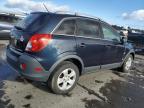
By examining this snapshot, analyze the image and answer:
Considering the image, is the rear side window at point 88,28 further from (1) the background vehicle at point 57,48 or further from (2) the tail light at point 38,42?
(2) the tail light at point 38,42

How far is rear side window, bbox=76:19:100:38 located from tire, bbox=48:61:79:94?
0.83m

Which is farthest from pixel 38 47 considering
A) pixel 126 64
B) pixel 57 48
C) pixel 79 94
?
pixel 126 64

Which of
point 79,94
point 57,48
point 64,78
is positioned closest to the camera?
point 57,48

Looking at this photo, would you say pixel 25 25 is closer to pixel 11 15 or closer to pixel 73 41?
pixel 73 41

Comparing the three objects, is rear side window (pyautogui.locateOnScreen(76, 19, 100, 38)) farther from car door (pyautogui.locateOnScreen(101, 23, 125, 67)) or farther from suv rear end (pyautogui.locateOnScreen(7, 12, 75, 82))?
suv rear end (pyautogui.locateOnScreen(7, 12, 75, 82))

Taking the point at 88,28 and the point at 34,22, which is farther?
the point at 88,28

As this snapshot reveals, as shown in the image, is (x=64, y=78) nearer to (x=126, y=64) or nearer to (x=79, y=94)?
(x=79, y=94)

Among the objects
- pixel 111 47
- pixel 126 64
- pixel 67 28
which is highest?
pixel 67 28

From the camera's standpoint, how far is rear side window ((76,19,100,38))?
5.01 meters

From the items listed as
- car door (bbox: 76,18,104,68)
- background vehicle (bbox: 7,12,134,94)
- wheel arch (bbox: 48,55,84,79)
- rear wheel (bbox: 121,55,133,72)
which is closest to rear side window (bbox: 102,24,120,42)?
background vehicle (bbox: 7,12,134,94)

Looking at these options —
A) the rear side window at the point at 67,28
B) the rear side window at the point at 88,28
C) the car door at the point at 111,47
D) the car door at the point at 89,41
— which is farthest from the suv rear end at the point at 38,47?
the car door at the point at 111,47

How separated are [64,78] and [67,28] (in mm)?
1138

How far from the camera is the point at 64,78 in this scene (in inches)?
188

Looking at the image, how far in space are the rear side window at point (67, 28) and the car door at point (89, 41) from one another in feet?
0.54
